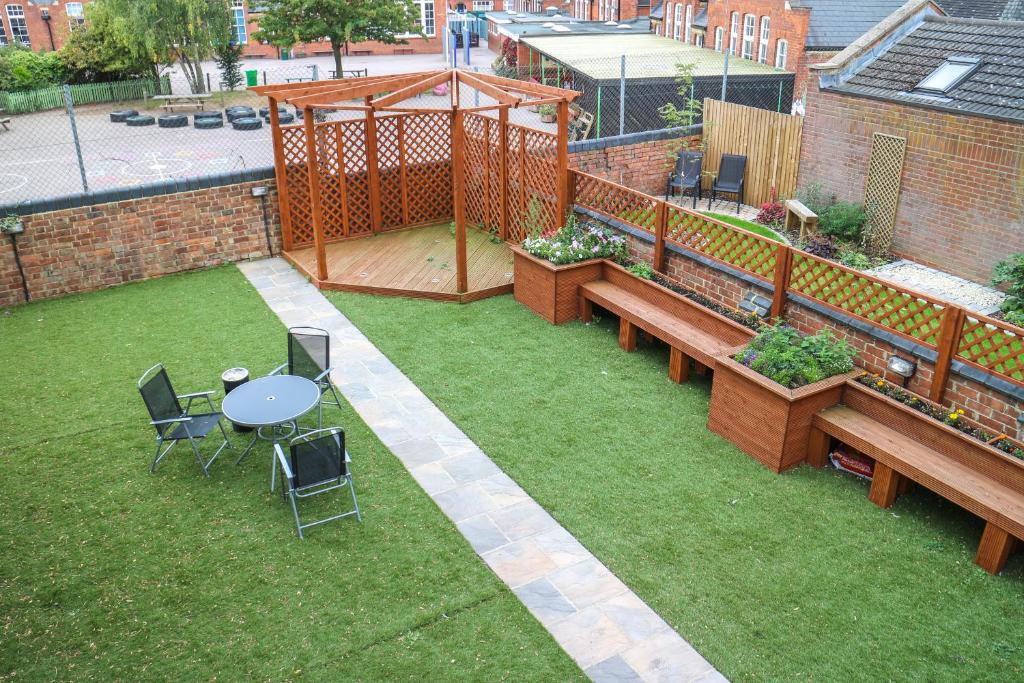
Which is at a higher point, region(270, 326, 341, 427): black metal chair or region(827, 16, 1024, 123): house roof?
region(827, 16, 1024, 123): house roof

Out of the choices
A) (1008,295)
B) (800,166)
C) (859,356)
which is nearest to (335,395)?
(859,356)

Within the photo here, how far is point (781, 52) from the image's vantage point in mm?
20188

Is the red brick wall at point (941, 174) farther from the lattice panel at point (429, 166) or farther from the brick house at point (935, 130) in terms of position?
the lattice panel at point (429, 166)

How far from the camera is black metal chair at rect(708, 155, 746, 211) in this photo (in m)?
15.0

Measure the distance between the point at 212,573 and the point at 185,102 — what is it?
26.0 metres

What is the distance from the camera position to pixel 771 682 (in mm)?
5109

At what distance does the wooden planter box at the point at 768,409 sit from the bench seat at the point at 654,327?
0.34m

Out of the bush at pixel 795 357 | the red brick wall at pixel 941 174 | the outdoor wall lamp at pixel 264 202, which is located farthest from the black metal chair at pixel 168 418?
the red brick wall at pixel 941 174

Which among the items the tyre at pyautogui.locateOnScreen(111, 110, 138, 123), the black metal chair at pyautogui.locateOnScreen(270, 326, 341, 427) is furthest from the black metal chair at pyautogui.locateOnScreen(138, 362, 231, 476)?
the tyre at pyautogui.locateOnScreen(111, 110, 138, 123)

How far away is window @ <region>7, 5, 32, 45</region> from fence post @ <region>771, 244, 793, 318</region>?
41797mm

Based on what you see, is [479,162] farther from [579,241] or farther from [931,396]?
[931,396]

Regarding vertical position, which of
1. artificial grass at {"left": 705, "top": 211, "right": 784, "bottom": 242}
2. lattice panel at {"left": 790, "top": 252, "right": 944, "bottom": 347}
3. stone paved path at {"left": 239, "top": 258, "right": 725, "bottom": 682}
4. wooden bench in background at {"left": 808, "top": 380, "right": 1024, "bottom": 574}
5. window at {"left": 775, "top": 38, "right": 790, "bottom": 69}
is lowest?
stone paved path at {"left": 239, "top": 258, "right": 725, "bottom": 682}

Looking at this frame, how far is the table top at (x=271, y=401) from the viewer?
6.96 meters

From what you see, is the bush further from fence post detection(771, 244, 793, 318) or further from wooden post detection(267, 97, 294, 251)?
wooden post detection(267, 97, 294, 251)
